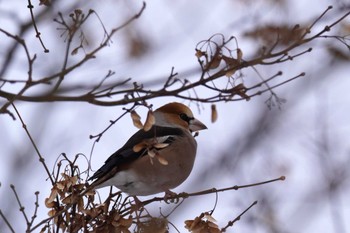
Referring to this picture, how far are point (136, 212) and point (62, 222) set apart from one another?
0.38 meters

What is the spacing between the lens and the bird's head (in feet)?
17.1

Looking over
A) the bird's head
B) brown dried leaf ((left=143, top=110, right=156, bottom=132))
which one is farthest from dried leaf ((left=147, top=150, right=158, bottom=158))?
the bird's head

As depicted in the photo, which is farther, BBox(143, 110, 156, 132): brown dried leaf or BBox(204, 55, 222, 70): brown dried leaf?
BBox(143, 110, 156, 132): brown dried leaf

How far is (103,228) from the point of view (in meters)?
3.19

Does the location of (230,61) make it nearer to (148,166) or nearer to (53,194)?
(53,194)

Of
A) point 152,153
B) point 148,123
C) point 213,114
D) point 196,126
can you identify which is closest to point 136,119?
point 148,123

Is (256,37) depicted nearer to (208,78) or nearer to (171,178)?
(171,178)

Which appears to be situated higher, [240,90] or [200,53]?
[200,53]

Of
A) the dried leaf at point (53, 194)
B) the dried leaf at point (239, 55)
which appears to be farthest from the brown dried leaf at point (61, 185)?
the dried leaf at point (239, 55)

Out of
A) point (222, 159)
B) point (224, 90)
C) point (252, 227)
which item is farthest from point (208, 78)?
point (252, 227)

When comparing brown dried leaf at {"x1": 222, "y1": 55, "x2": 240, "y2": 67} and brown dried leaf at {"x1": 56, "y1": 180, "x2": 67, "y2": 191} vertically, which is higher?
brown dried leaf at {"x1": 222, "y1": 55, "x2": 240, "y2": 67}

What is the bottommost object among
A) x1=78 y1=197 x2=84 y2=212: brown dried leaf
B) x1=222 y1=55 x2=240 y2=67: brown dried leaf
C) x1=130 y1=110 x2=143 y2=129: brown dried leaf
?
x1=78 y1=197 x2=84 y2=212: brown dried leaf

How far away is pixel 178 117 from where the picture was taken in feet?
17.3

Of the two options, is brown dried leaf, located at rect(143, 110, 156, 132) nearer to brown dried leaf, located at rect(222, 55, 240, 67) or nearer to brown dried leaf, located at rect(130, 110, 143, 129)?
brown dried leaf, located at rect(130, 110, 143, 129)
